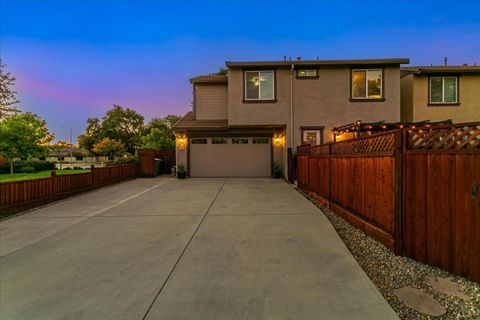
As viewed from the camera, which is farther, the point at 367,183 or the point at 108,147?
the point at 108,147

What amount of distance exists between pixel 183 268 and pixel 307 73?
11.0 m

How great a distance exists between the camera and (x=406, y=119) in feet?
41.0

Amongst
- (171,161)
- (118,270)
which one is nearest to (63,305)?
(118,270)

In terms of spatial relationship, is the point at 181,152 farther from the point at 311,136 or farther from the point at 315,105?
the point at 315,105

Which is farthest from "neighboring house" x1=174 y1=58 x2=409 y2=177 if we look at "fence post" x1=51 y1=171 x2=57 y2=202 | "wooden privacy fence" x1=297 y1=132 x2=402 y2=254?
"fence post" x1=51 y1=171 x2=57 y2=202

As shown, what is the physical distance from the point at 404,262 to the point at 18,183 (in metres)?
9.26

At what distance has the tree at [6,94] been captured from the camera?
2233 centimetres

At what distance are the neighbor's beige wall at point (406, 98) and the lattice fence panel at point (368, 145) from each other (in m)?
8.96

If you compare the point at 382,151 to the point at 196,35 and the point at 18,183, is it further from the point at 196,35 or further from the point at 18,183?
the point at 196,35

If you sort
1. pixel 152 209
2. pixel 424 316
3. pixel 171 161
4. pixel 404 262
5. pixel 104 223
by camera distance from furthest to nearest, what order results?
pixel 171 161 → pixel 152 209 → pixel 104 223 → pixel 404 262 → pixel 424 316

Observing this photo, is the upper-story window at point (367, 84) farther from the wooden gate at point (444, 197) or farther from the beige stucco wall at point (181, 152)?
the wooden gate at point (444, 197)

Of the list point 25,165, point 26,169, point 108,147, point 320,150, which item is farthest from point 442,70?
point 108,147

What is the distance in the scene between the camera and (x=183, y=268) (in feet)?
11.0

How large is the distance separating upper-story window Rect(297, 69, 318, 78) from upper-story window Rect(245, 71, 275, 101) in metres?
1.31
